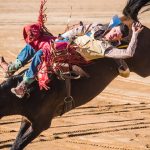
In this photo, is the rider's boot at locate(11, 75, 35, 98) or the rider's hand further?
the rider's hand

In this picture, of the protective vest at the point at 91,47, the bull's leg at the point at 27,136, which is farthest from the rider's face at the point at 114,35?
the bull's leg at the point at 27,136

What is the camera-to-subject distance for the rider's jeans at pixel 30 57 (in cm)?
596

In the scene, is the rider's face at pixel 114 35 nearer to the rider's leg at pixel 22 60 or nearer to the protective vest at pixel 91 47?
the protective vest at pixel 91 47

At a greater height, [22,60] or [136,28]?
[136,28]

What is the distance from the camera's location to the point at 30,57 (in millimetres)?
6191

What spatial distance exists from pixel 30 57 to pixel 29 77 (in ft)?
1.14

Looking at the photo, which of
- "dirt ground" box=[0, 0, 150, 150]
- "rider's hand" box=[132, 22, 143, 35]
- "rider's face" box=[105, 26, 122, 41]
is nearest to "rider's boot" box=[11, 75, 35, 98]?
"rider's face" box=[105, 26, 122, 41]

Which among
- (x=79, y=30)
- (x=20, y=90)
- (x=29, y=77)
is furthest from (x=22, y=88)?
(x=79, y=30)

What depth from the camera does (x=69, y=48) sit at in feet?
20.3

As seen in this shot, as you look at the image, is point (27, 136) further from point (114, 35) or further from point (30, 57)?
point (114, 35)

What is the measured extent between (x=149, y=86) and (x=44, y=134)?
11.8 ft

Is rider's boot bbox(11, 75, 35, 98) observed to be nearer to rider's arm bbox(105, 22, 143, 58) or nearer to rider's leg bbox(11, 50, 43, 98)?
rider's leg bbox(11, 50, 43, 98)

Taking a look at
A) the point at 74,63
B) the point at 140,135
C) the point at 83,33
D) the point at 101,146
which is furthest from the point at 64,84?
the point at 140,135

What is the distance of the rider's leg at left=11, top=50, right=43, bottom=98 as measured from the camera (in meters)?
5.86
